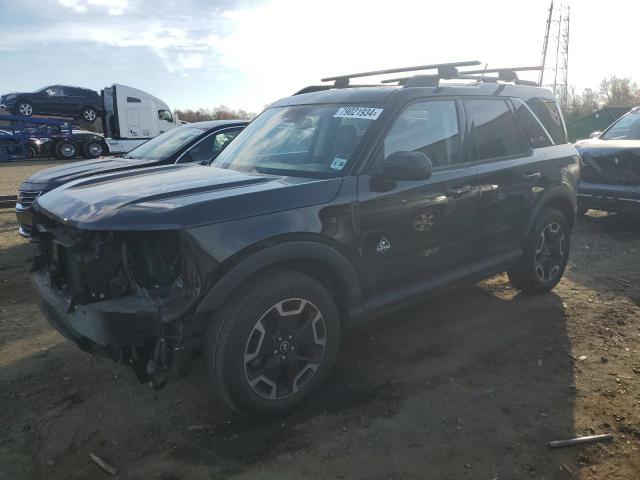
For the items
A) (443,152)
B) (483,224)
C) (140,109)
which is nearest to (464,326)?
(483,224)

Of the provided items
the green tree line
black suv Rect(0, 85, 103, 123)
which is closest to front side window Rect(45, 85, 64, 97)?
black suv Rect(0, 85, 103, 123)

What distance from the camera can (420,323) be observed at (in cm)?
443

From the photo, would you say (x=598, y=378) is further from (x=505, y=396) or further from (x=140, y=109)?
(x=140, y=109)

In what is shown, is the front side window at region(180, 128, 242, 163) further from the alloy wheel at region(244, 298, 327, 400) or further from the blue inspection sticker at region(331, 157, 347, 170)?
the alloy wheel at region(244, 298, 327, 400)

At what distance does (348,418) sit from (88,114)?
26.3 metres

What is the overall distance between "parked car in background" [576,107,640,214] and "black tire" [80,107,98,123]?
23.6 metres

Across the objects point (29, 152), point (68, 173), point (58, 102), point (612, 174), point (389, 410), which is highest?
point (58, 102)

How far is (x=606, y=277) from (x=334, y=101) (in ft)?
12.3

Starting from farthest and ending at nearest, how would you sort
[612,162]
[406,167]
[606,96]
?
1. [606,96]
2. [612,162]
3. [406,167]

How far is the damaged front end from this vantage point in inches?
103

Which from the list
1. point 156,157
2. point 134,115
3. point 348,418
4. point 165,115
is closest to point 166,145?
point 156,157

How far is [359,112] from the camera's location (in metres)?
3.64

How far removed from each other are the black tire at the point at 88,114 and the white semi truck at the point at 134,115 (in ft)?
15.5

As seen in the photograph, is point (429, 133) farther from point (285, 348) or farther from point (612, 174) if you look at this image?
point (612, 174)
